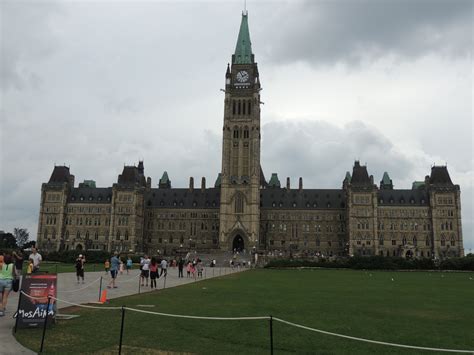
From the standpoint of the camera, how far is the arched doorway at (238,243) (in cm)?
12269

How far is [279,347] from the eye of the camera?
1368 centimetres

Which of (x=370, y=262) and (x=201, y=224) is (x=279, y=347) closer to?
(x=370, y=262)

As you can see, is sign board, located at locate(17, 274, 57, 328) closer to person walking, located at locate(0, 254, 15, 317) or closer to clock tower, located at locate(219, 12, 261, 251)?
person walking, located at locate(0, 254, 15, 317)

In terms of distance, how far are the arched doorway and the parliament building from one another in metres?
0.27

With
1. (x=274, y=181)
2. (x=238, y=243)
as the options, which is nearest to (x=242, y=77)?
(x=274, y=181)

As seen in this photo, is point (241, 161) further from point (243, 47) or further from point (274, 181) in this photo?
point (243, 47)

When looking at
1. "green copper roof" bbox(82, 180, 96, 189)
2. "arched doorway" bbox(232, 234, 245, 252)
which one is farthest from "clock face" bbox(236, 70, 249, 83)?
"green copper roof" bbox(82, 180, 96, 189)

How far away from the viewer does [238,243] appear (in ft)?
407

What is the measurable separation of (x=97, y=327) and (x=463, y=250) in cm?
12064

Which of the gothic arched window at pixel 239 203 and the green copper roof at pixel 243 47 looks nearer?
the gothic arched window at pixel 239 203

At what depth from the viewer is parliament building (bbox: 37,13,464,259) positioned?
123m

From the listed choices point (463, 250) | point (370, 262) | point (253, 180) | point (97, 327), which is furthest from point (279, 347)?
point (463, 250)

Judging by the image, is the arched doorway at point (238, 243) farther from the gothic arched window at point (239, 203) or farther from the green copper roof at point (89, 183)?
the green copper roof at point (89, 183)

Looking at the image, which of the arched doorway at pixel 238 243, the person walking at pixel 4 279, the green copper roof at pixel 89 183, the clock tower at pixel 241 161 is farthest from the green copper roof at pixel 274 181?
the person walking at pixel 4 279
